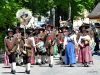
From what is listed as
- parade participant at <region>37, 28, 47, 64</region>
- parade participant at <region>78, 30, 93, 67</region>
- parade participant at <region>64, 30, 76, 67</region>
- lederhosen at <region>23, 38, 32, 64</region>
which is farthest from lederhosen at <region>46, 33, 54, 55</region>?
lederhosen at <region>23, 38, 32, 64</region>

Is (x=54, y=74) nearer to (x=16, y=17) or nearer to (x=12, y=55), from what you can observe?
(x=12, y=55)

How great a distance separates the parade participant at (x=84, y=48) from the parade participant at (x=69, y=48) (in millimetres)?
297

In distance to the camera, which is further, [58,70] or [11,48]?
[58,70]

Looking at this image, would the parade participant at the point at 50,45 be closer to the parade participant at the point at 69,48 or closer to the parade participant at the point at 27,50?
the parade participant at the point at 69,48

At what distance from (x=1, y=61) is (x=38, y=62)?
7.64 feet

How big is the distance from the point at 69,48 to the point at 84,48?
65cm

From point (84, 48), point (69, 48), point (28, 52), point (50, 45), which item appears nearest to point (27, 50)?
point (28, 52)

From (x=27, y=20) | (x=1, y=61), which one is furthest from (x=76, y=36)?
(x=1, y=61)

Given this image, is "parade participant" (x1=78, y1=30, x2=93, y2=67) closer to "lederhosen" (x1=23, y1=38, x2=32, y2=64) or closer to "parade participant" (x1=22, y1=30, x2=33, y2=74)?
"parade participant" (x1=22, y1=30, x2=33, y2=74)

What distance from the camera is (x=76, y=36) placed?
2136 centimetres

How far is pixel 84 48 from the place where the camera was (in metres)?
20.7

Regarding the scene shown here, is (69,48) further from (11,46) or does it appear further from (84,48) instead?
(11,46)

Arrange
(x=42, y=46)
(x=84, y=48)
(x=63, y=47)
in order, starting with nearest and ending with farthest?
(x=84, y=48) → (x=63, y=47) → (x=42, y=46)

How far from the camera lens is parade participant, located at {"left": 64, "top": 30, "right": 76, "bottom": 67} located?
20.6 meters
